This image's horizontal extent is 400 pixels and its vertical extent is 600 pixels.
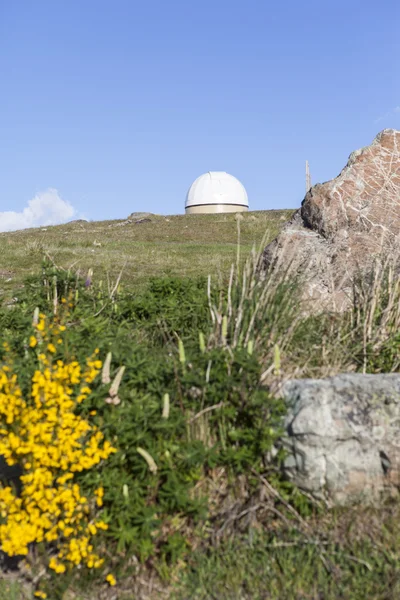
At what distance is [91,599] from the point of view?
3986 millimetres

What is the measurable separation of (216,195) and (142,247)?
26.2 metres

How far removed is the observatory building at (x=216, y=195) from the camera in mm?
46812

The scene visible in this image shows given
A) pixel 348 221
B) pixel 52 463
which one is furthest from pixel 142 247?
pixel 52 463

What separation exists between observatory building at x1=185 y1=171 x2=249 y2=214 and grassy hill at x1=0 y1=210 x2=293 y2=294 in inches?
363

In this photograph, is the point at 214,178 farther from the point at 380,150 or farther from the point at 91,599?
the point at 91,599

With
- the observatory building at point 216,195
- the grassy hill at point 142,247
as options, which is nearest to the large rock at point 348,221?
the grassy hill at point 142,247

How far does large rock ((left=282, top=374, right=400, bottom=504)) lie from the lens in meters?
4.25

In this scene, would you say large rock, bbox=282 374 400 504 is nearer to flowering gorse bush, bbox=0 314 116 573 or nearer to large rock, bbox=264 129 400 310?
flowering gorse bush, bbox=0 314 116 573

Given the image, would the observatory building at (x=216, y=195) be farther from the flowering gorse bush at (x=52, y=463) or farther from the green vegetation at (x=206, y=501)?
the flowering gorse bush at (x=52, y=463)

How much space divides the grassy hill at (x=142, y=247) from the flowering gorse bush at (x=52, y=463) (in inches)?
93.0

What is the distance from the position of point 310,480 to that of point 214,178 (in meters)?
45.7

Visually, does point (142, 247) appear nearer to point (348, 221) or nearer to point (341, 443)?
point (348, 221)

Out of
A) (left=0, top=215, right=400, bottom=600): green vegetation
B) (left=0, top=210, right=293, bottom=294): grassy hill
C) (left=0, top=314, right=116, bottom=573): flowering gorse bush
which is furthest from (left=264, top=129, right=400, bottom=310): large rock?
(left=0, top=314, right=116, bottom=573): flowering gorse bush

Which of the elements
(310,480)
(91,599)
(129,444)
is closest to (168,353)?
(129,444)
